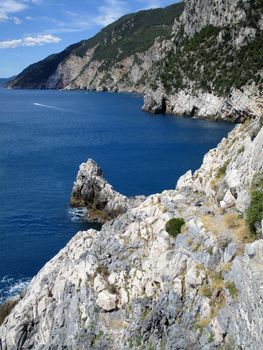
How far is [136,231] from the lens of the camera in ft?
118

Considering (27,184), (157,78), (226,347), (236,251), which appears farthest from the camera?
(157,78)

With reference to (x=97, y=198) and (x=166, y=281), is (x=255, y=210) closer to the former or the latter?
(x=166, y=281)

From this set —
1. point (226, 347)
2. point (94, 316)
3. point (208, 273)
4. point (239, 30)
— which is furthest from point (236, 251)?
point (239, 30)

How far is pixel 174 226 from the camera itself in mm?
32750

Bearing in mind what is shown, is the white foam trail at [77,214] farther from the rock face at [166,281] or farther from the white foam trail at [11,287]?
the rock face at [166,281]

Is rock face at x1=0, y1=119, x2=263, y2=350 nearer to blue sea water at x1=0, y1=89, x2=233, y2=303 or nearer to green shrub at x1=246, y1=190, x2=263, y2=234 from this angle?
green shrub at x1=246, y1=190, x2=263, y2=234

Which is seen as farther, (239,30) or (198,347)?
(239,30)

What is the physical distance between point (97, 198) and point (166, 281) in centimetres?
4148

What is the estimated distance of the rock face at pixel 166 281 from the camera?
2573 centimetres

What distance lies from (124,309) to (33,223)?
3786 cm

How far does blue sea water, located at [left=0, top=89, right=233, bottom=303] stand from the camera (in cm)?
5975

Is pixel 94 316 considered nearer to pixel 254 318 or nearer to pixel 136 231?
pixel 136 231

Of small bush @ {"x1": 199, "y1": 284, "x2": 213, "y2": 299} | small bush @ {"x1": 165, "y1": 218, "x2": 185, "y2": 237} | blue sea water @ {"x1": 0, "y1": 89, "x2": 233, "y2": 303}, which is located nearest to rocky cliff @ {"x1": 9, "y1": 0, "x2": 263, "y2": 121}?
blue sea water @ {"x1": 0, "y1": 89, "x2": 233, "y2": 303}

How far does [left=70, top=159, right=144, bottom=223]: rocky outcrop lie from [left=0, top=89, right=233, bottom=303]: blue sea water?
2.43 meters
